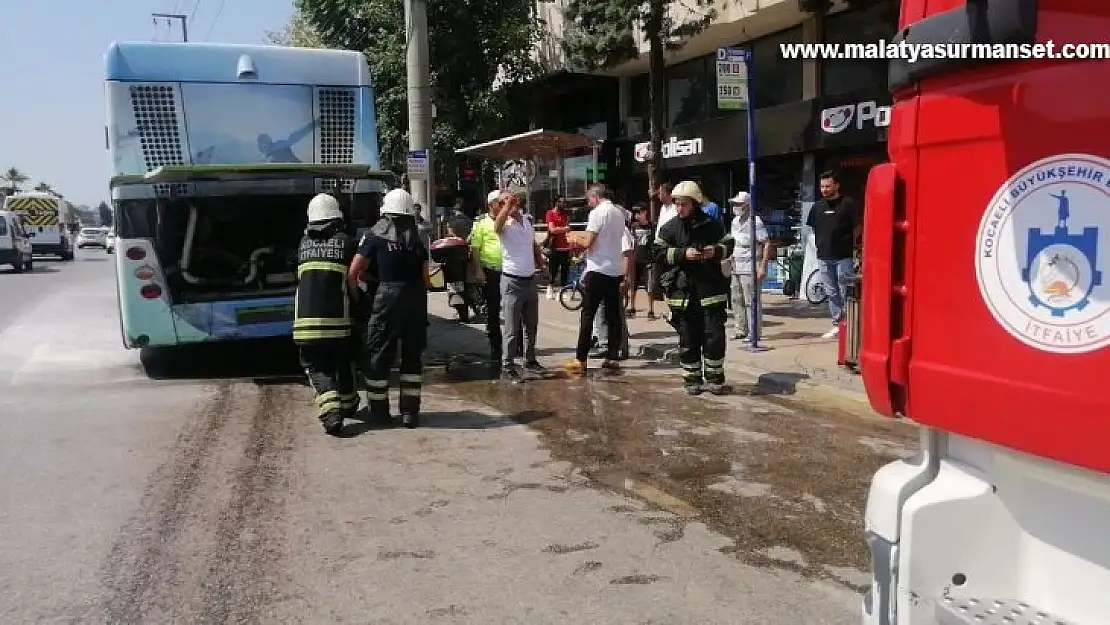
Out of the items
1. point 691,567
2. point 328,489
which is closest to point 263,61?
point 328,489

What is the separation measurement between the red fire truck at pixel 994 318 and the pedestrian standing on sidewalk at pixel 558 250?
43.6ft

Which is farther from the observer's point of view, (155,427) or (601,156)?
(601,156)

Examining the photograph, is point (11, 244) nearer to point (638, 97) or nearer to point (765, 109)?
point (638, 97)

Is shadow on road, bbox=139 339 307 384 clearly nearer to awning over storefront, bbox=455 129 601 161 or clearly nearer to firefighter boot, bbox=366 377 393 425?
firefighter boot, bbox=366 377 393 425

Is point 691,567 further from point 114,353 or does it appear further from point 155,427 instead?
point 114,353

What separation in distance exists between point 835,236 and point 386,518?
606 centimetres

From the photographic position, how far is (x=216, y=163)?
9.05 metres

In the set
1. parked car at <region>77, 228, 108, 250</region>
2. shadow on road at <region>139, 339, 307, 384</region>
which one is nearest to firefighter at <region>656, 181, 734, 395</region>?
shadow on road at <region>139, 339, 307, 384</region>

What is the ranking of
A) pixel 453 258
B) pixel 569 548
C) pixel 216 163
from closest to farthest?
pixel 569 548 → pixel 216 163 → pixel 453 258

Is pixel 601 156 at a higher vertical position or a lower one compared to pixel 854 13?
lower

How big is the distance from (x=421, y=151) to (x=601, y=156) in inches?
315

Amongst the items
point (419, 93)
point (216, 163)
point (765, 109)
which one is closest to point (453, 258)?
point (216, 163)

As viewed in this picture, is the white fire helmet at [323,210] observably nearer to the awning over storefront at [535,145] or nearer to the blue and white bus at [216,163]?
the blue and white bus at [216,163]

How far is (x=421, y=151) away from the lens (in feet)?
45.9
